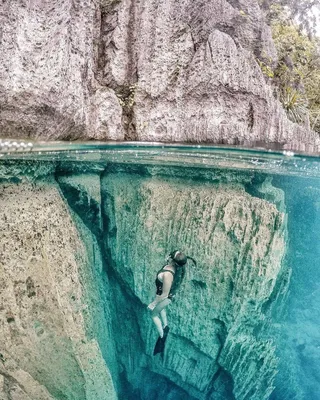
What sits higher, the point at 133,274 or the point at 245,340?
the point at 133,274

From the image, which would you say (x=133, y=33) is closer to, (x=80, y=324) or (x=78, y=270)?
(x=78, y=270)

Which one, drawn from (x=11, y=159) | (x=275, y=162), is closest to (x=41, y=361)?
(x=11, y=159)

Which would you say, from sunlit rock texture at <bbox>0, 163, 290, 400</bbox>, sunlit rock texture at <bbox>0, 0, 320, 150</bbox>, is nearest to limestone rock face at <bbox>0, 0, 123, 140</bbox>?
sunlit rock texture at <bbox>0, 0, 320, 150</bbox>

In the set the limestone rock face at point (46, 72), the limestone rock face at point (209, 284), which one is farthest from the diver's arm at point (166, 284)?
the limestone rock face at point (46, 72)

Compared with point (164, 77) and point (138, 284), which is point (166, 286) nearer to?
point (138, 284)

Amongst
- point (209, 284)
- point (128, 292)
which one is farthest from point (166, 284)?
point (128, 292)

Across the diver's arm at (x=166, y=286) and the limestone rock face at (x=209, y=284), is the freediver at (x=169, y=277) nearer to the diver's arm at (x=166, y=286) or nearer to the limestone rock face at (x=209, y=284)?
the diver's arm at (x=166, y=286)
